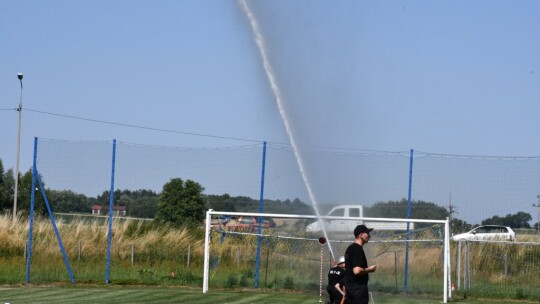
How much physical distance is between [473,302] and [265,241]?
569 cm

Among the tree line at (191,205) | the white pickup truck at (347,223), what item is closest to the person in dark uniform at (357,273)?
the white pickup truck at (347,223)

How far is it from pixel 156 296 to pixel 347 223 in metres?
4.95

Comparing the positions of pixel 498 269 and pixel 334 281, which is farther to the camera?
pixel 498 269

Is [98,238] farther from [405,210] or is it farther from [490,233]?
[490,233]

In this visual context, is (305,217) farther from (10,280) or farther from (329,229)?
(10,280)

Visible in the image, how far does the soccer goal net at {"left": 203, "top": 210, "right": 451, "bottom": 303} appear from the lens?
900 inches

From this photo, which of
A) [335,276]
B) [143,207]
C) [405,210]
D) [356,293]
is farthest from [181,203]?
[356,293]

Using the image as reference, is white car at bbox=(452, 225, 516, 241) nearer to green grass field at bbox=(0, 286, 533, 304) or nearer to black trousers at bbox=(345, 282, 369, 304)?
green grass field at bbox=(0, 286, 533, 304)

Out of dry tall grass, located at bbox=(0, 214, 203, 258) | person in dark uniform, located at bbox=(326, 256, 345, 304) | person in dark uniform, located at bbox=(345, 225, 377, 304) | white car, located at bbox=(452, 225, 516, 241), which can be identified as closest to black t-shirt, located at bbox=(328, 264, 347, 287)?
person in dark uniform, located at bbox=(326, 256, 345, 304)

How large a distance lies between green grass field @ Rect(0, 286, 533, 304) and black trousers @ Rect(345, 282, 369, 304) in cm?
788

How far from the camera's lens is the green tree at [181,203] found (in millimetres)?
26562

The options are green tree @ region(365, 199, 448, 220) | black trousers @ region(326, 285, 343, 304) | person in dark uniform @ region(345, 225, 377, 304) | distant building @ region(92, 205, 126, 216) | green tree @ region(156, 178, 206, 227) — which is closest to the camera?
person in dark uniform @ region(345, 225, 377, 304)

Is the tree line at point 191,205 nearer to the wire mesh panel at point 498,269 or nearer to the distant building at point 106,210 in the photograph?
the distant building at point 106,210

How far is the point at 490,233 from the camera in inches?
1028
